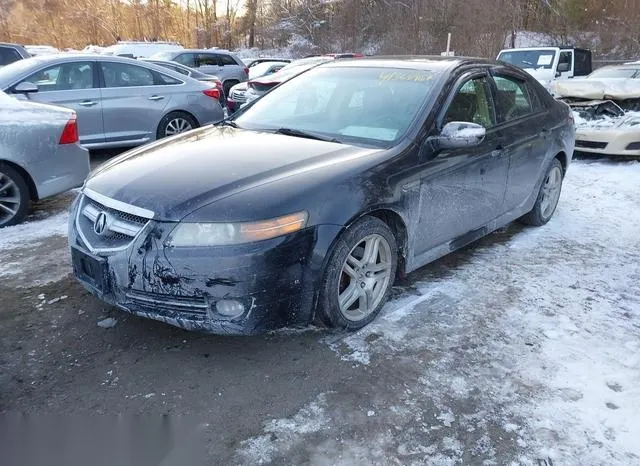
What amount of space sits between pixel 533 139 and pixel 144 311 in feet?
11.5

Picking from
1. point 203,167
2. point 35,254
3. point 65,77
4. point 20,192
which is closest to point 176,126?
point 65,77

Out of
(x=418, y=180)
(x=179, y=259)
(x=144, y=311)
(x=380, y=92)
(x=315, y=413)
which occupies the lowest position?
(x=315, y=413)

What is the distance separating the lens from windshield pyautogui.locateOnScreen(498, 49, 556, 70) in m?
15.0

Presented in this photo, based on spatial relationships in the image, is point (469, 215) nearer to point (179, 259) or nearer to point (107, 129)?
point (179, 259)

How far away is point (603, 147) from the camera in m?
8.42

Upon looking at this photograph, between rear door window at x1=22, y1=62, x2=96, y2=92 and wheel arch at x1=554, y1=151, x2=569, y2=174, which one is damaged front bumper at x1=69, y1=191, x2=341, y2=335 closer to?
wheel arch at x1=554, y1=151, x2=569, y2=174

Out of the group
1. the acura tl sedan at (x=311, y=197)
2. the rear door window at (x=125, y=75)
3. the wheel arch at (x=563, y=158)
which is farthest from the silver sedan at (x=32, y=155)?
the wheel arch at (x=563, y=158)

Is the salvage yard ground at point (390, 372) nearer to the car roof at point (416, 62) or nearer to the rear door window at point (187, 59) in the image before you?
the car roof at point (416, 62)

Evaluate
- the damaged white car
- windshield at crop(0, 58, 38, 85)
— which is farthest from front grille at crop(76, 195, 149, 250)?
the damaged white car

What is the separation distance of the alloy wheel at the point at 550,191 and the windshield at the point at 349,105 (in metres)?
2.07

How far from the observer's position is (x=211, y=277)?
2754 millimetres

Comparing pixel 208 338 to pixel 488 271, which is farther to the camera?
pixel 488 271

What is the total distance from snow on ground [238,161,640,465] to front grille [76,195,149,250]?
120cm

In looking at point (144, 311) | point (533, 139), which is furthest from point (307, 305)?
point (533, 139)
